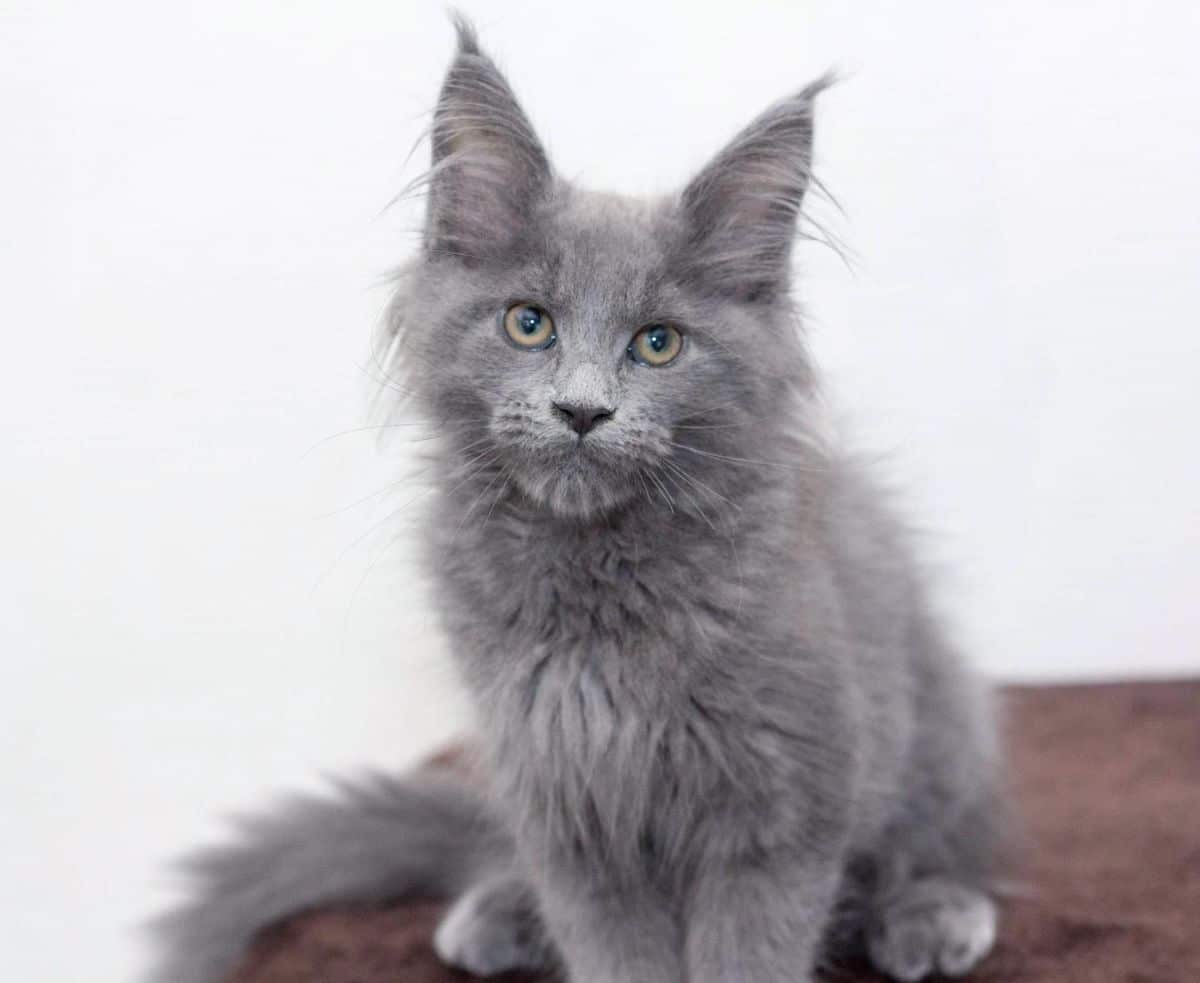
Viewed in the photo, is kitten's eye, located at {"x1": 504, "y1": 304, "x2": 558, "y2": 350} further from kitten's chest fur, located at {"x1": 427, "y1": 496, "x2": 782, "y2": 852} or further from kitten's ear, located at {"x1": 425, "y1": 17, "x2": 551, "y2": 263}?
kitten's chest fur, located at {"x1": 427, "y1": 496, "x2": 782, "y2": 852}

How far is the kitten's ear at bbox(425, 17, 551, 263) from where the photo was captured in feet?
5.00

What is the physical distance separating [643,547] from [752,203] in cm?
41

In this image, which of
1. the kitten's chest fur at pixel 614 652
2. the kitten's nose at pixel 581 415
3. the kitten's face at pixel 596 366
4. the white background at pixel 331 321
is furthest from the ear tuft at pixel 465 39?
the white background at pixel 331 321

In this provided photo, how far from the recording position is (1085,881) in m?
2.05

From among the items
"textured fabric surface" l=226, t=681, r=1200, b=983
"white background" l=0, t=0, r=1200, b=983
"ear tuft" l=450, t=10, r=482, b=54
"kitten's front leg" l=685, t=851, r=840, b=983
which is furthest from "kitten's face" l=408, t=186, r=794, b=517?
"textured fabric surface" l=226, t=681, r=1200, b=983

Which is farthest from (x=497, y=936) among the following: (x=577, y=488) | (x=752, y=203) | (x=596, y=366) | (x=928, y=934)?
(x=752, y=203)

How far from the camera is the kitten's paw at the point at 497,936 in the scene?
6.15ft

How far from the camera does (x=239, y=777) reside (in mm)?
2594

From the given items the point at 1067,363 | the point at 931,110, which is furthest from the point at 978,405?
the point at 931,110

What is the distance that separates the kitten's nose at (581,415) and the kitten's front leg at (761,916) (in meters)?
0.53

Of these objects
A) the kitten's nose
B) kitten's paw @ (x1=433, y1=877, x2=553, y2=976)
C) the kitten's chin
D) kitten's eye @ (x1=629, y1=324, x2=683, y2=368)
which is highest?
kitten's eye @ (x1=629, y1=324, x2=683, y2=368)

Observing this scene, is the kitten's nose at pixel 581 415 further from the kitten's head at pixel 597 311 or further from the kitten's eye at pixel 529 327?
the kitten's eye at pixel 529 327

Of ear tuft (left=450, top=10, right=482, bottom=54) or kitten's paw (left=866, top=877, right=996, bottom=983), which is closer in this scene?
ear tuft (left=450, top=10, right=482, bottom=54)

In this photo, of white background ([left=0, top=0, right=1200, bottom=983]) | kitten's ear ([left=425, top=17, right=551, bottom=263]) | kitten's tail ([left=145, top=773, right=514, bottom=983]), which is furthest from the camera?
white background ([left=0, top=0, right=1200, bottom=983])
